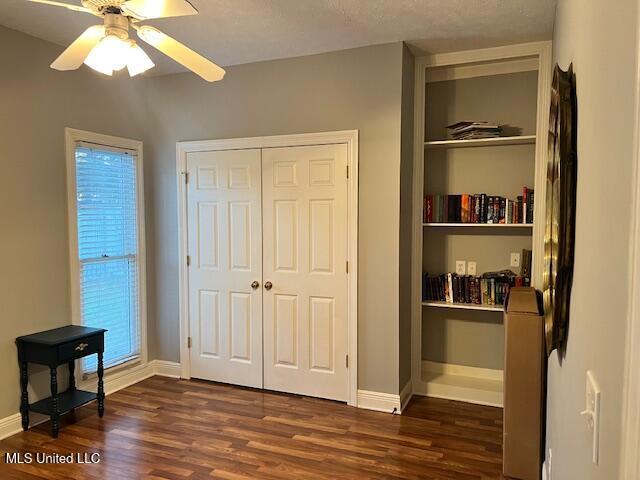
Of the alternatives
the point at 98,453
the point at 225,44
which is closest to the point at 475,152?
the point at 225,44

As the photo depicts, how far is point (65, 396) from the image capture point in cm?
340

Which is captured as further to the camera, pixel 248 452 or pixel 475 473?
pixel 248 452

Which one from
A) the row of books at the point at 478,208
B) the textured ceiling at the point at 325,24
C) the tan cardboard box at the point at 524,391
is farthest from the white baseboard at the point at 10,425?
the row of books at the point at 478,208

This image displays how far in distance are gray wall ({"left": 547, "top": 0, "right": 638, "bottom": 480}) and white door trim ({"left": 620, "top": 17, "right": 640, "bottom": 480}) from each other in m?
0.05

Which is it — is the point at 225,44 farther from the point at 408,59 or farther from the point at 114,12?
the point at 114,12

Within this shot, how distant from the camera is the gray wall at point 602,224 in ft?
2.17

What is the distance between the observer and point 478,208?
3.63m

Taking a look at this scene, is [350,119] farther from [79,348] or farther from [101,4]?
[79,348]

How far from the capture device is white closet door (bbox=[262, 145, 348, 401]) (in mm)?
3664

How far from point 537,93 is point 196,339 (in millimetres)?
3465

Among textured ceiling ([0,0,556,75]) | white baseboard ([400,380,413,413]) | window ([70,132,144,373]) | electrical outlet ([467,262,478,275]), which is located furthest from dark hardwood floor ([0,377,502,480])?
textured ceiling ([0,0,556,75])

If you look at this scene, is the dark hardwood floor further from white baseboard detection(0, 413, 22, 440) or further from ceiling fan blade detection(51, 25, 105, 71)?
ceiling fan blade detection(51, 25, 105, 71)

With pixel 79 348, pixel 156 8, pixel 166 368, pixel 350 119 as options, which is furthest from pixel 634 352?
pixel 166 368

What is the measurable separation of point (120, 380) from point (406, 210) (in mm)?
2801
